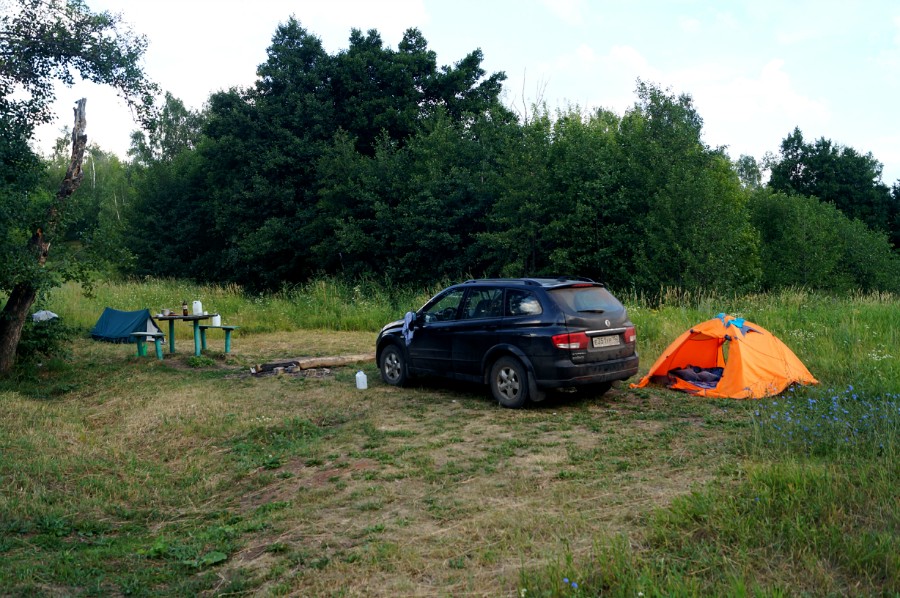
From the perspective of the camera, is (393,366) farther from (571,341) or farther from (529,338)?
(571,341)

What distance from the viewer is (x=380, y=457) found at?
7.11 metres

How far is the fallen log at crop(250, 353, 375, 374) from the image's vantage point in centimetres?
1251

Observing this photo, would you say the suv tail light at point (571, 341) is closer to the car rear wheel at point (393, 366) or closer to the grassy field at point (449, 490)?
the grassy field at point (449, 490)

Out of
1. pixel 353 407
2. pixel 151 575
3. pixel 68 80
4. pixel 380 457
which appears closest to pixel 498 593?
pixel 151 575

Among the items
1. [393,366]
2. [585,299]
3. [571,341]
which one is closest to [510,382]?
[571,341]

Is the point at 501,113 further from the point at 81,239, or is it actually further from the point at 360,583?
the point at 360,583

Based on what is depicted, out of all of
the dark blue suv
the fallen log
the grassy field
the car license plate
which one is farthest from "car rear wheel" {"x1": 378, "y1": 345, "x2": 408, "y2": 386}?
the car license plate

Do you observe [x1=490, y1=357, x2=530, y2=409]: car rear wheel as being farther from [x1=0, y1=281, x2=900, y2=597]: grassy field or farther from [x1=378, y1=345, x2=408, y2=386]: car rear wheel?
[x1=378, y1=345, x2=408, y2=386]: car rear wheel

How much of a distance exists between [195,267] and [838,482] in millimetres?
41379

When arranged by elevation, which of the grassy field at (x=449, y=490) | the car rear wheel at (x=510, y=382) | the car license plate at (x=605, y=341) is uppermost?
the car license plate at (x=605, y=341)

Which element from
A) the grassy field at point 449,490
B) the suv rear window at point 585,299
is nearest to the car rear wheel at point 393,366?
the grassy field at point 449,490

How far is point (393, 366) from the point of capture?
11070mm

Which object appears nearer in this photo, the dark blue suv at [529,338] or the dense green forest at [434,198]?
the dark blue suv at [529,338]

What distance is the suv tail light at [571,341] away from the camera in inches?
337
